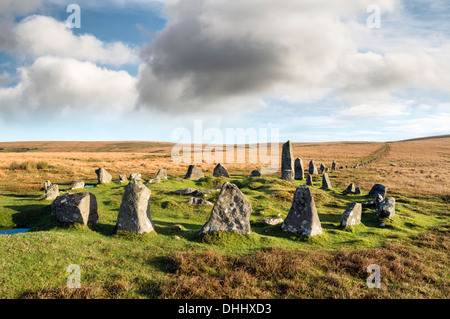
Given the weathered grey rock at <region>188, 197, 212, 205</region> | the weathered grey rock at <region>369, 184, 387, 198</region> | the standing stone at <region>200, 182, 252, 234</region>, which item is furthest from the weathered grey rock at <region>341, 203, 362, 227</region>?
the weathered grey rock at <region>369, 184, 387, 198</region>

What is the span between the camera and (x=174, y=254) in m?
10.2

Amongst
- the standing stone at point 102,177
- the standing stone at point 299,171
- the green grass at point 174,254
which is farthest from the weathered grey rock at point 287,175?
the standing stone at point 102,177

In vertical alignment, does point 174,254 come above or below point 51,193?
below

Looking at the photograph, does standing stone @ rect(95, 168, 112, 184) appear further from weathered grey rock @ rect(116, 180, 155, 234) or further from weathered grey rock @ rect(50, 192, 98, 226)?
weathered grey rock @ rect(116, 180, 155, 234)

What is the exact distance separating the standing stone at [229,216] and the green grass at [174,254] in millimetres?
394

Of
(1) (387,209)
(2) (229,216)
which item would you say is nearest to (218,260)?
(2) (229,216)

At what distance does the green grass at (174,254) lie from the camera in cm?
805

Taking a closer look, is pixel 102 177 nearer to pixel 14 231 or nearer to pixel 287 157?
pixel 14 231

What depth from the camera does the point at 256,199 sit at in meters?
22.2

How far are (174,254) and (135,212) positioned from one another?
3.61m

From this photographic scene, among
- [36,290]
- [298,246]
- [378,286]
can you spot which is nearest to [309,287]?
[378,286]

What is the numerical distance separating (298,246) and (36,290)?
402 inches

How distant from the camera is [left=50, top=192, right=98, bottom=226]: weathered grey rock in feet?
44.6
